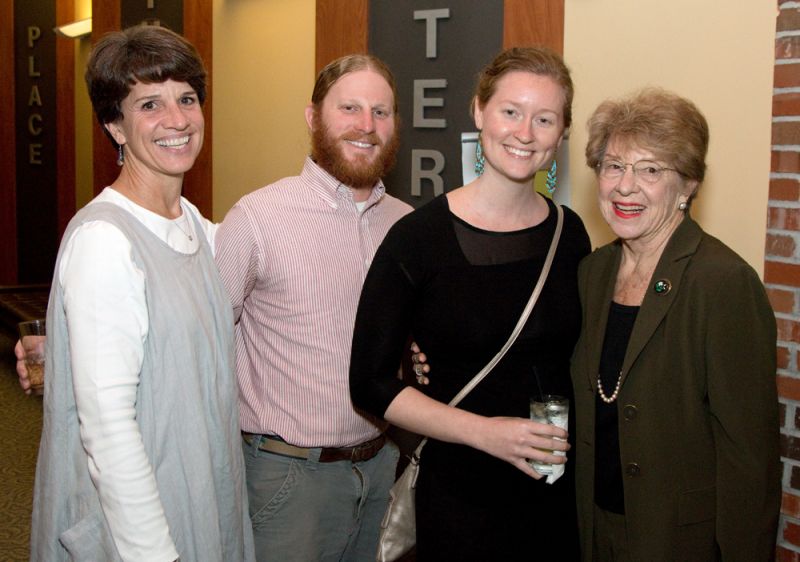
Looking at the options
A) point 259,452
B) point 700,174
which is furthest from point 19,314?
point 700,174

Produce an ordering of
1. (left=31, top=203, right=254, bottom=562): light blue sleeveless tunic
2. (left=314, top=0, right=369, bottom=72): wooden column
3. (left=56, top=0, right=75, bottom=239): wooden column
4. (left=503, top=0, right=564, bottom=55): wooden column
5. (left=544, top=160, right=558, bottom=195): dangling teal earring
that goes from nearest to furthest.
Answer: (left=31, top=203, right=254, bottom=562): light blue sleeveless tunic, (left=544, top=160, right=558, bottom=195): dangling teal earring, (left=503, top=0, right=564, bottom=55): wooden column, (left=314, top=0, right=369, bottom=72): wooden column, (left=56, top=0, right=75, bottom=239): wooden column

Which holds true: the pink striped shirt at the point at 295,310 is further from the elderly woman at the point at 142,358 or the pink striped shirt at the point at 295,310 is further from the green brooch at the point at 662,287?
the green brooch at the point at 662,287

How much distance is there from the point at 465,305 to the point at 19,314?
5507 mm

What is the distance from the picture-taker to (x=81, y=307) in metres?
1.53

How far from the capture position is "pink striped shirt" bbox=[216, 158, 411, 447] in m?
2.13

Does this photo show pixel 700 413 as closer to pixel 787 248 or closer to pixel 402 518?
pixel 402 518

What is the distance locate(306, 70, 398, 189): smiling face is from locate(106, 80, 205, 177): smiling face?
519 millimetres

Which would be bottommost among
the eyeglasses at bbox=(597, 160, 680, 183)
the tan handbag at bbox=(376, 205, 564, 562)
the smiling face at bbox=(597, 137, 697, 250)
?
the tan handbag at bbox=(376, 205, 564, 562)

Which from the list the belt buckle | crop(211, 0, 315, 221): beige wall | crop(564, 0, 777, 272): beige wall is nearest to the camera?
the belt buckle

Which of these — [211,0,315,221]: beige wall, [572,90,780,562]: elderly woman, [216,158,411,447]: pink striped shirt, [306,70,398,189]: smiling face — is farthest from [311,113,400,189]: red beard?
[211,0,315,221]: beige wall

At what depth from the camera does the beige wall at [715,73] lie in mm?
2441

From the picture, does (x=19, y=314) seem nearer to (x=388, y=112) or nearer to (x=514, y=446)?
(x=388, y=112)

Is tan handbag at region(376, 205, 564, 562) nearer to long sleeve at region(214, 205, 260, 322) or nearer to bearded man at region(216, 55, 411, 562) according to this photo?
bearded man at region(216, 55, 411, 562)

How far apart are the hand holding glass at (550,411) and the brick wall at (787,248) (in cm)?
109
